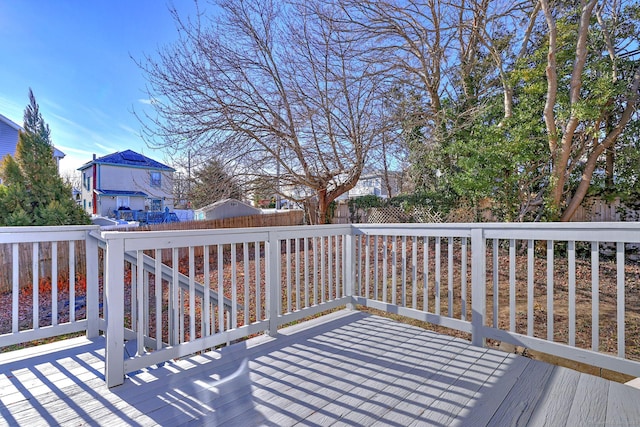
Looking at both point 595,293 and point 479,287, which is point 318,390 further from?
point 595,293

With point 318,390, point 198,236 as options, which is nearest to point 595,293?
point 318,390

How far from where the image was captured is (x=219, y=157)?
6.62 meters

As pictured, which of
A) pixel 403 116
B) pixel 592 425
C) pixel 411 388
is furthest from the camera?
pixel 403 116

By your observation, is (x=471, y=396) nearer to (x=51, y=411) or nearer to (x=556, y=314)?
(x=51, y=411)

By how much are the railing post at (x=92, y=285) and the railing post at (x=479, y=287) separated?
302 centimetres

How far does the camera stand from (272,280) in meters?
2.57

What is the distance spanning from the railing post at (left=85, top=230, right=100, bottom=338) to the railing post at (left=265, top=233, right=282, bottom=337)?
55.5 inches

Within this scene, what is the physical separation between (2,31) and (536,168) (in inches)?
446

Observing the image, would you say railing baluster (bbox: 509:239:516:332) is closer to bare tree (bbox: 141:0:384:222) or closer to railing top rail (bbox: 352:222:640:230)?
railing top rail (bbox: 352:222:640:230)

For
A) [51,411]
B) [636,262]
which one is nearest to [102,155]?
[51,411]

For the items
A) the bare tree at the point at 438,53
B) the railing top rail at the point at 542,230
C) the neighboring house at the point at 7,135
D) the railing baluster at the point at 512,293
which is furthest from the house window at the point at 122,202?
the railing baluster at the point at 512,293

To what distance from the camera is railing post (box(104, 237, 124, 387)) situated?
1769 millimetres

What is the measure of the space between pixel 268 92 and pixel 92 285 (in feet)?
17.4

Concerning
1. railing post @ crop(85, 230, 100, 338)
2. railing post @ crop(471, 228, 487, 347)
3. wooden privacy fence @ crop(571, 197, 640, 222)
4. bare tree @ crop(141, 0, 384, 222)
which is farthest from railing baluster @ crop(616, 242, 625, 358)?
wooden privacy fence @ crop(571, 197, 640, 222)
